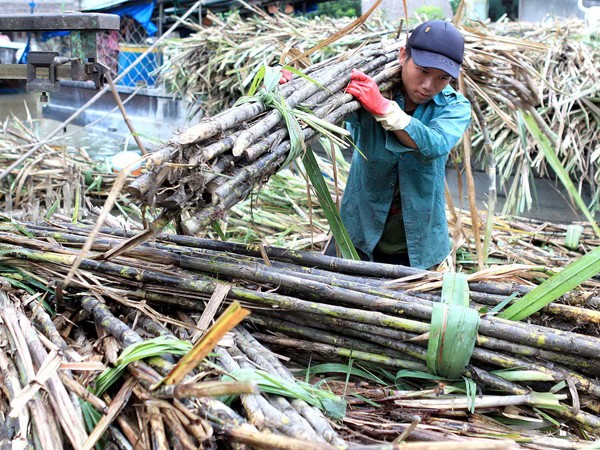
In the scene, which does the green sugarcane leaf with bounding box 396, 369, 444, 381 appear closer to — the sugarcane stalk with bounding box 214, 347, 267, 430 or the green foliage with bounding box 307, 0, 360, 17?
the sugarcane stalk with bounding box 214, 347, 267, 430

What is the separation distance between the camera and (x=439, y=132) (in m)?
2.50

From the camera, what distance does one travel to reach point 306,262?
6.77ft

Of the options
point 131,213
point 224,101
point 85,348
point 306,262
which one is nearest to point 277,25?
point 224,101

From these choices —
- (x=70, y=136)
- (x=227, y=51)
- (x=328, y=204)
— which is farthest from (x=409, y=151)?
(x=70, y=136)

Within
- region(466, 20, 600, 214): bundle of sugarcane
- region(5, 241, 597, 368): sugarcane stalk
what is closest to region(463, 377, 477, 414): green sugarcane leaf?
region(5, 241, 597, 368): sugarcane stalk

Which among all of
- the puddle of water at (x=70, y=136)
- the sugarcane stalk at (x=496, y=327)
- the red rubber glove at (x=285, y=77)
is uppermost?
the red rubber glove at (x=285, y=77)

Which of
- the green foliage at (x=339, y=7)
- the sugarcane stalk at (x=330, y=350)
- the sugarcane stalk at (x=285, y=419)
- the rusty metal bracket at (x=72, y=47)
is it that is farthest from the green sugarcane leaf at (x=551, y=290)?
the green foliage at (x=339, y=7)

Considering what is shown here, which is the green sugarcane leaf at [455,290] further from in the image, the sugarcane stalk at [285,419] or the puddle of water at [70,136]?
the puddle of water at [70,136]

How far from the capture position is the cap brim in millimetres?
2498

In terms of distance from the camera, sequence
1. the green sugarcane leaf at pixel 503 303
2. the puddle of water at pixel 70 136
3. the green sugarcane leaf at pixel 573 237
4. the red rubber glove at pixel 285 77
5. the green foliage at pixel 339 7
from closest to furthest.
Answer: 1. the green sugarcane leaf at pixel 503 303
2. the red rubber glove at pixel 285 77
3. the green sugarcane leaf at pixel 573 237
4. the puddle of water at pixel 70 136
5. the green foliage at pixel 339 7

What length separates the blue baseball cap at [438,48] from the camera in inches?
98.3

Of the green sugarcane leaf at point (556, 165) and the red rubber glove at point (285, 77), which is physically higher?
the red rubber glove at point (285, 77)

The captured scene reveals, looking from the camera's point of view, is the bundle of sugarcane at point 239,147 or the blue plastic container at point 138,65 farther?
the blue plastic container at point 138,65

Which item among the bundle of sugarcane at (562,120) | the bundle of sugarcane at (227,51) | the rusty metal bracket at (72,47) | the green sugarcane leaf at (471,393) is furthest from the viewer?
the bundle of sugarcane at (227,51)
